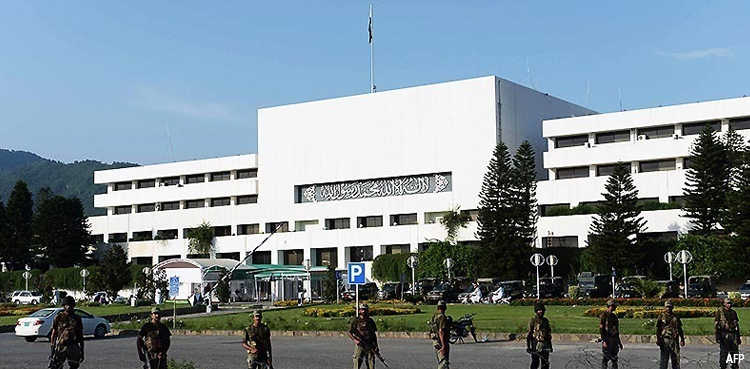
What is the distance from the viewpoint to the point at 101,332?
1309 inches

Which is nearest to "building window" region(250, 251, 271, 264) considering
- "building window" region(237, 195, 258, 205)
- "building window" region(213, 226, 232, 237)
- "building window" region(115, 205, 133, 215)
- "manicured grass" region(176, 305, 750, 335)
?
"building window" region(213, 226, 232, 237)

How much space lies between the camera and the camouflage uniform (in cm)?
1531

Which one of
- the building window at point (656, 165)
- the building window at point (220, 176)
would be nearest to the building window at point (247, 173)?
the building window at point (220, 176)

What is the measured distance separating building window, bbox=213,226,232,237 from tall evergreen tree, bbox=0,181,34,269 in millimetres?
20468

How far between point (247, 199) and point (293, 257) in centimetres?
951

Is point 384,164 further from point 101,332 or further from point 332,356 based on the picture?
point 332,356

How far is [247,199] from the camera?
294ft

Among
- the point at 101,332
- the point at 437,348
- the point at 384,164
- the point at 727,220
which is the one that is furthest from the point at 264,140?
the point at 437,348

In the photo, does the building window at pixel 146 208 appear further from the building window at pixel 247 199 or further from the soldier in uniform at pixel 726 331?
the soldier in uniform at pixel 726 331

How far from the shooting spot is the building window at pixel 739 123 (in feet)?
217

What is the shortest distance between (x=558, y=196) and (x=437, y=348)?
5599 centimetres

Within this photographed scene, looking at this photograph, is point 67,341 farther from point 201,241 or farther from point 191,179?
point 191,179

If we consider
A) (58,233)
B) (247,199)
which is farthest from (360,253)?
(58,233)

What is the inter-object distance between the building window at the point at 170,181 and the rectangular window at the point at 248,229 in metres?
11.6
